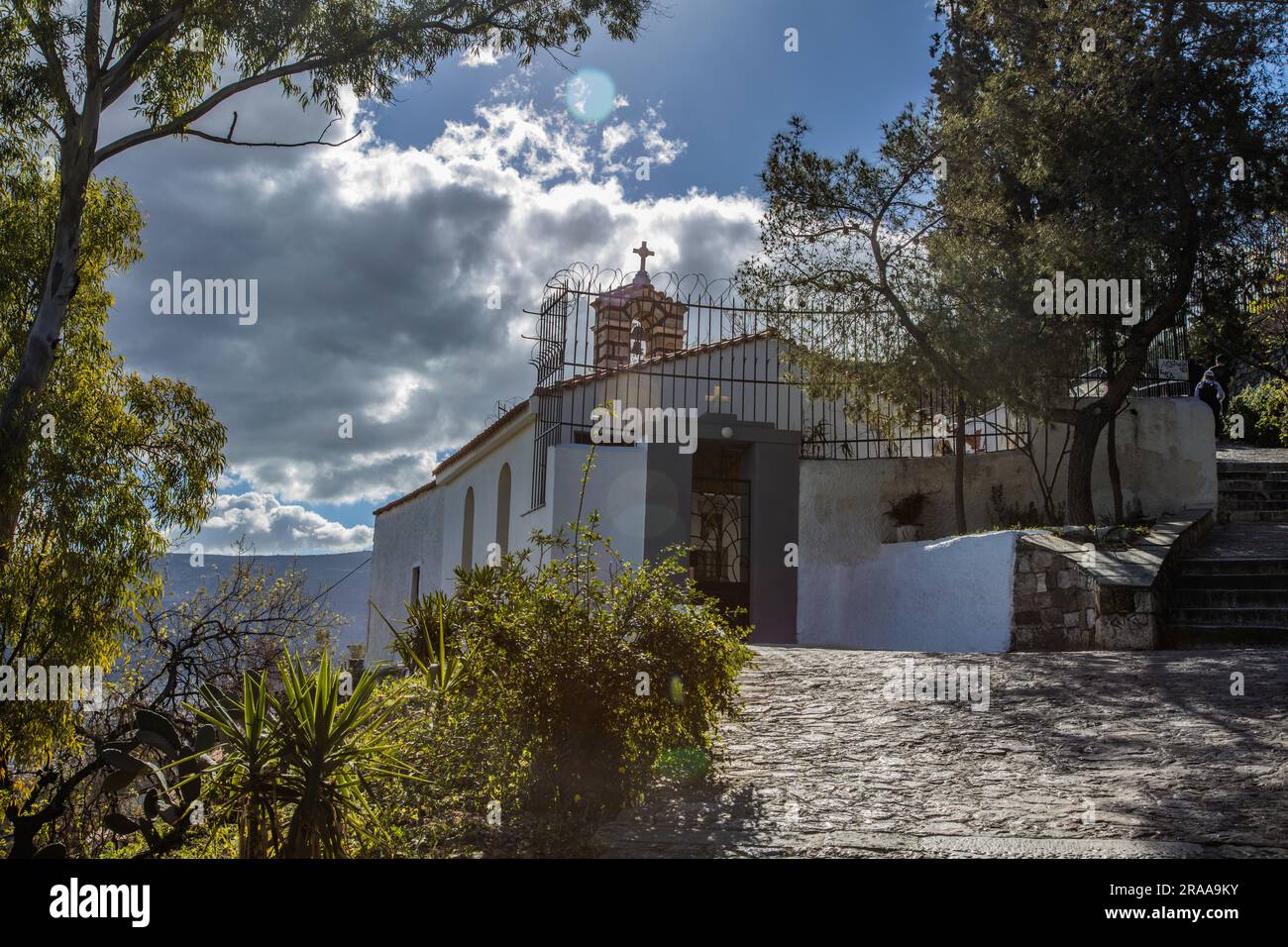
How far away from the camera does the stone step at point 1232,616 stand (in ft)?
29.5

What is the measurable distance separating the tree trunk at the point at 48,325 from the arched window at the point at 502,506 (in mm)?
8950

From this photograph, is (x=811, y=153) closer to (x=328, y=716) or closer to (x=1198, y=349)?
(x=1198, y=349)

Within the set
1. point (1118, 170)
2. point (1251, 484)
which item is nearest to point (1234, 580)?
point (1118, 170)

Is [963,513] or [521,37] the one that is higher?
[521,37]

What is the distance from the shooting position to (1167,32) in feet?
35.0

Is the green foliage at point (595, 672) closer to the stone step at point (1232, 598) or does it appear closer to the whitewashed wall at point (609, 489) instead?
the stone step at point (1232, 598)

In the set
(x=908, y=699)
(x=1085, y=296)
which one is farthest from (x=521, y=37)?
(x=908, y=699)

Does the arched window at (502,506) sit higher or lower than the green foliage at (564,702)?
higher

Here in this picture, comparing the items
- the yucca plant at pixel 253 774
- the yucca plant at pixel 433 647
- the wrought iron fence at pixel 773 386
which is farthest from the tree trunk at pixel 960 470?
the yucca plant at pixel 253 774

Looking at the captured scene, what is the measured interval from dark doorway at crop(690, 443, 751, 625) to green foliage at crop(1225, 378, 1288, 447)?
910cm

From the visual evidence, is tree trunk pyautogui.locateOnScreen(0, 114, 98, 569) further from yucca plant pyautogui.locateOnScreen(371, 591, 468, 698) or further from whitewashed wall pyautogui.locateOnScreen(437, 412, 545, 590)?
whitewashed wall pyautogui.locateOnScreen(437, 412, 545, 590)

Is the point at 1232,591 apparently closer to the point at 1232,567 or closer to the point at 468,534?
the point at 1232,567
